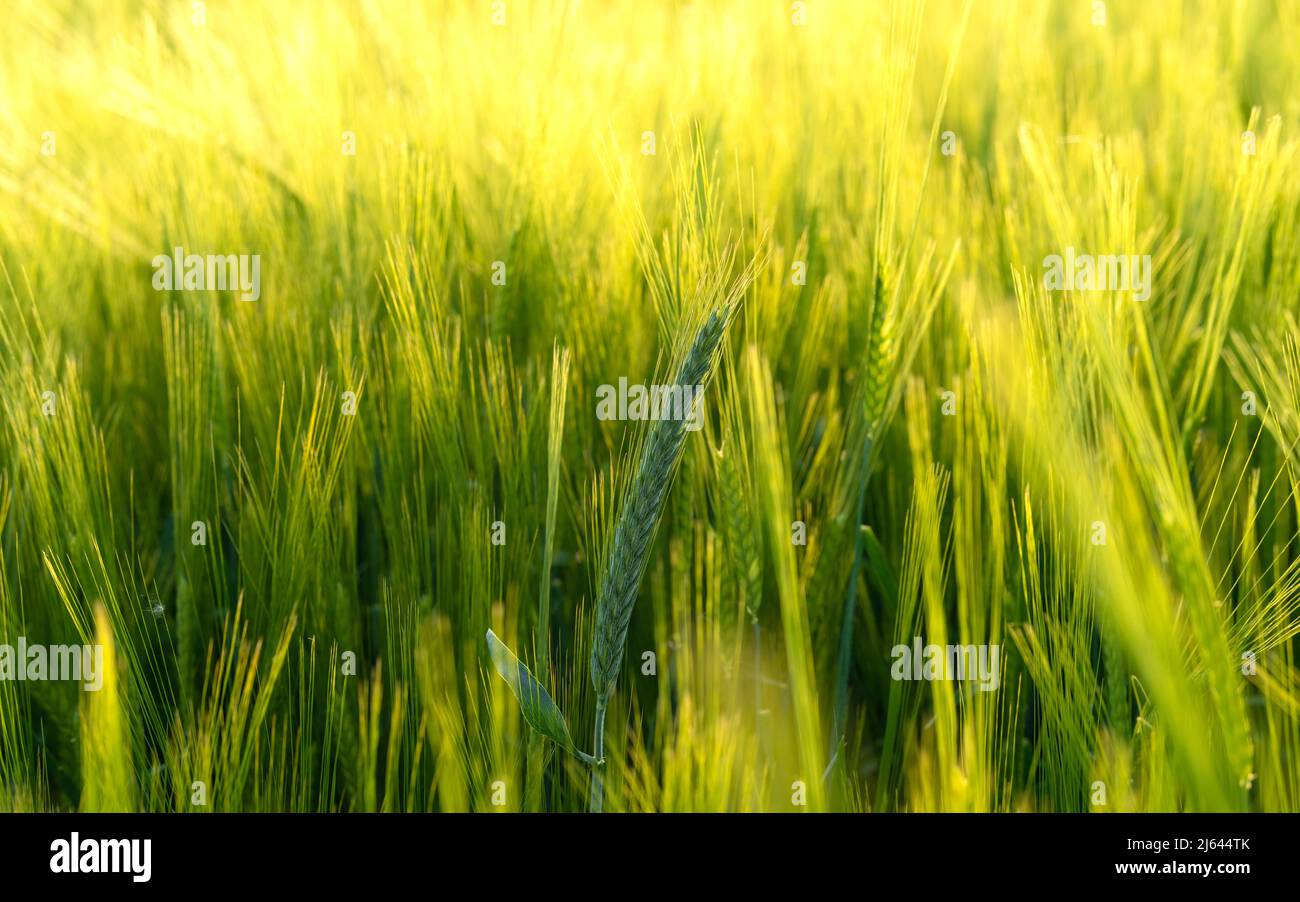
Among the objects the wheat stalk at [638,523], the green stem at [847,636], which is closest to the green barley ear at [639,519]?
the wheat stalk at [638,523]

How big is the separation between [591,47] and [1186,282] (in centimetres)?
93

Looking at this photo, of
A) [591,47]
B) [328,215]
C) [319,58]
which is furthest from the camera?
[591,47]

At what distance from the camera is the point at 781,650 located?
945 mm

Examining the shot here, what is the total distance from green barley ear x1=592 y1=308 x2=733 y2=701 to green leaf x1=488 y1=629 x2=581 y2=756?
4 cm

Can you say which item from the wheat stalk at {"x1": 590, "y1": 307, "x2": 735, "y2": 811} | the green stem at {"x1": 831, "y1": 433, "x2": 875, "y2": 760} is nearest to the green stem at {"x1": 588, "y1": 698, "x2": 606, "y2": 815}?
the wheat stalk at {"x1": 590, "y1": 307, "x2": 735, "y2": 811}

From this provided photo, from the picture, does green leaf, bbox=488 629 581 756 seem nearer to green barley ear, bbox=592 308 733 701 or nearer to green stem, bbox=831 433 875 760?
green barley ear, bbox=592 308 733 701

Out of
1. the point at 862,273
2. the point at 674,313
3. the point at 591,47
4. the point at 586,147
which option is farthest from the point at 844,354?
the point at 591,47

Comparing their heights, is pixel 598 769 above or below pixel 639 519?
below

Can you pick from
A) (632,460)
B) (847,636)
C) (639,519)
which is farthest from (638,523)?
(847,636)

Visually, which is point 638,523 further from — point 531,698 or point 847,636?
A: point 847,636

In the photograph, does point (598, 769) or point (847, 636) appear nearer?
point (598, 769)

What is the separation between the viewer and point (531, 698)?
31.2 inches

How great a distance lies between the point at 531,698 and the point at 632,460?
23cm

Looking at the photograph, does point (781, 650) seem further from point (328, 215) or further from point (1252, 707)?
point (328, 215)
